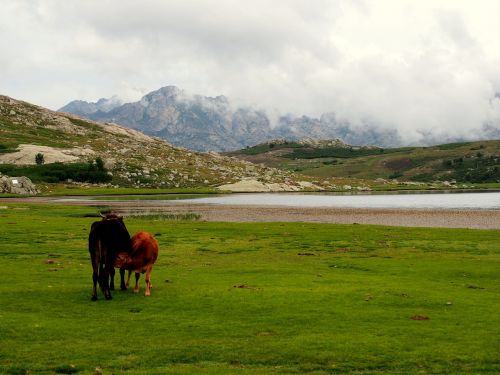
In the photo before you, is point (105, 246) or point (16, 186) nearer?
point (105, 246)

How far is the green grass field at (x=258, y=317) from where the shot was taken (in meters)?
14.5

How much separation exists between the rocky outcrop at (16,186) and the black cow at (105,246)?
15101 cm

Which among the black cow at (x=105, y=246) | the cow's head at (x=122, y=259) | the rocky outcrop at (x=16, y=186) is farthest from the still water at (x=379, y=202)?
the black cow at (x=105, y=246)

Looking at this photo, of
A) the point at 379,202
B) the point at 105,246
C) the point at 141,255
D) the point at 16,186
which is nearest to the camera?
the point at 105,246

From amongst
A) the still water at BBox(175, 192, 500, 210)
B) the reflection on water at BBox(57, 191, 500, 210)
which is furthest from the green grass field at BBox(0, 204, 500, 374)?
the reflection on water at BBox(57, 191, 500, 210)

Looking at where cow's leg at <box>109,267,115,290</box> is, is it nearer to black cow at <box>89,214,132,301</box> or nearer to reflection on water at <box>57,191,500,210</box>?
black cow at <box>89,214,132,301</box>

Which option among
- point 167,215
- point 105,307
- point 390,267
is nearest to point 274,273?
Result: point 390,267

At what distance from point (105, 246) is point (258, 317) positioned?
7238 millimetres

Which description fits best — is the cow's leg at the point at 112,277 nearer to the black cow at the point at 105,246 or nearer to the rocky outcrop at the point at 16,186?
the black cow at the point at 105,246

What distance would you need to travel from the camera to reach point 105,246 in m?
21.6

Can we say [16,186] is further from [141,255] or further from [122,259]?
[122,259]

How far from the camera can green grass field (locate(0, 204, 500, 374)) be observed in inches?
571

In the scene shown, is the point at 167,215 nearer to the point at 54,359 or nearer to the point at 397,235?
the point at 397,235

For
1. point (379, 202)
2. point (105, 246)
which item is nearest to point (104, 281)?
point (105, 246)
